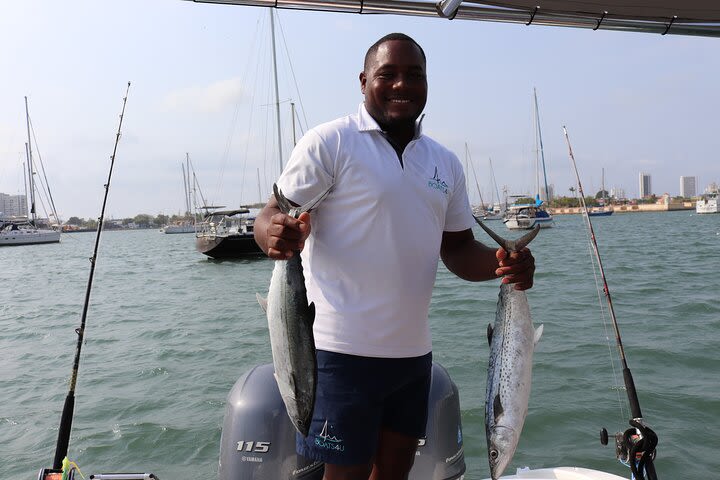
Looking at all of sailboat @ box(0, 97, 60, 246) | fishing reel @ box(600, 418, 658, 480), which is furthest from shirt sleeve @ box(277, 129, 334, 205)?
sailboat @ box(0, 97, 60, 246)

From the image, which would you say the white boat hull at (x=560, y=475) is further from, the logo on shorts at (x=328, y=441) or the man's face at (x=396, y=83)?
the man's face at (x=396, y=83)

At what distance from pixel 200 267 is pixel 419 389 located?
29833mm

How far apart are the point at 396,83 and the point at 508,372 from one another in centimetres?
110

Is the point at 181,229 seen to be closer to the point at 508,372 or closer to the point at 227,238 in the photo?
the point at 227,238

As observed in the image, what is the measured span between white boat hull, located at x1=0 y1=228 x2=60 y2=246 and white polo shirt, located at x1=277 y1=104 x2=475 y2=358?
7007 cm

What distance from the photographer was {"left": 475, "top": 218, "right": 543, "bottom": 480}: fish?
190 centimetres

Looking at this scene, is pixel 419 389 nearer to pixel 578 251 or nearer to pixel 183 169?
pixel 578 251

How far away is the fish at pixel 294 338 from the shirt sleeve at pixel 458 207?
678mm

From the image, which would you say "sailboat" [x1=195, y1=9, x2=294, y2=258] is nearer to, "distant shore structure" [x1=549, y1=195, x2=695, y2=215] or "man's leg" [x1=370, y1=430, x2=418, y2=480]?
"man's leg" [x1=370, y1=430, x2=418, y2=480]

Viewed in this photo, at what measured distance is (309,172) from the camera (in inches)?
74.7

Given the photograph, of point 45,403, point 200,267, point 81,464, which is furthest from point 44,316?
point 200,267

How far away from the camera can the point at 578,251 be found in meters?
28.7

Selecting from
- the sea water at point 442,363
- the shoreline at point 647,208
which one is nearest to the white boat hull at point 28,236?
the sea water at point 442,363

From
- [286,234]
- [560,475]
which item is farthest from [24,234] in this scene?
[286,234]
